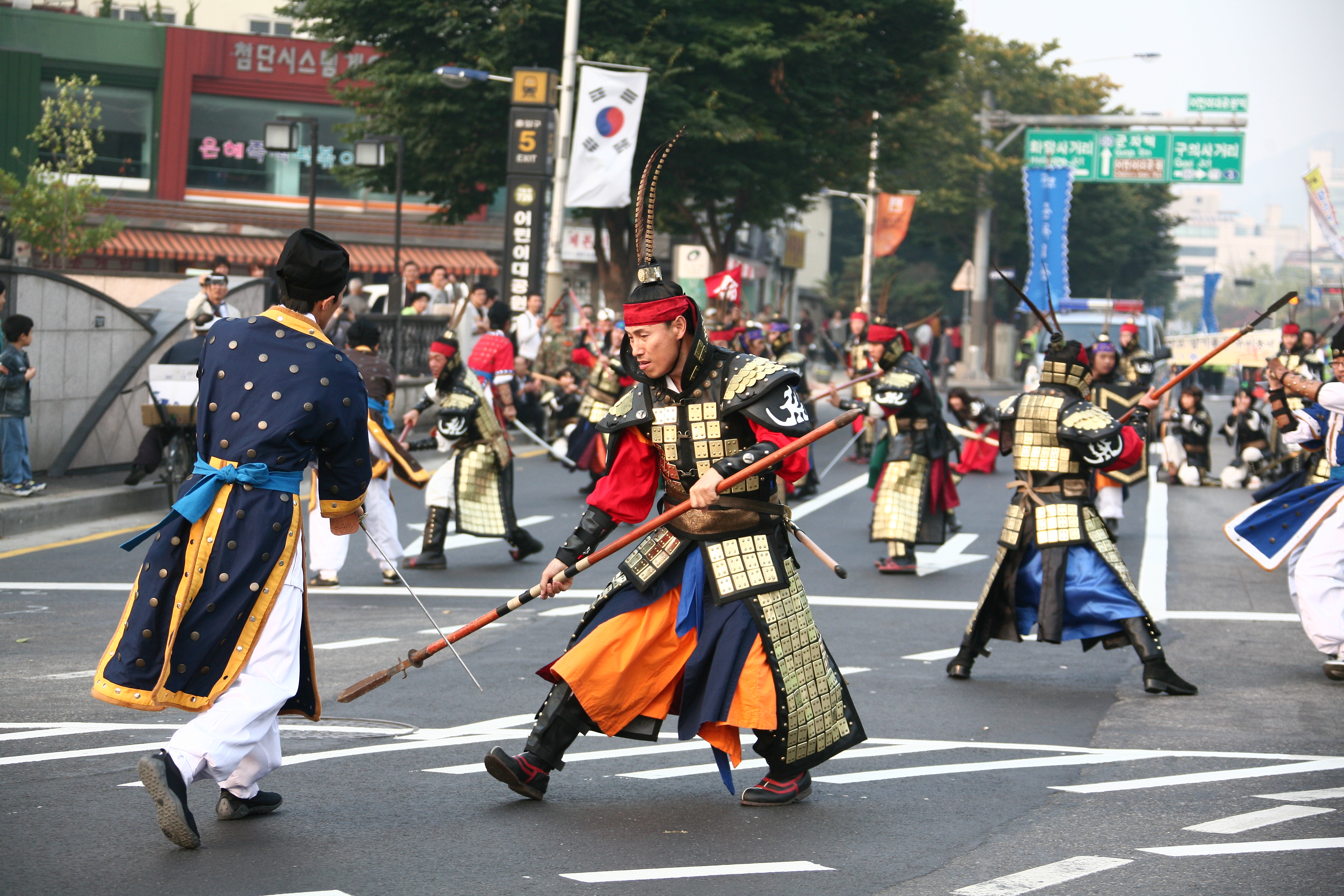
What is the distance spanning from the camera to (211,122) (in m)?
39.5

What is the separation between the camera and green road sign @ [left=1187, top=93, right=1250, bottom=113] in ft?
127

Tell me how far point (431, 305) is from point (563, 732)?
17.9 meters

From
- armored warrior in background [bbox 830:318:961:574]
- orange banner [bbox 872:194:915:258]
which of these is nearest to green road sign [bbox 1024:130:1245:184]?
orange banner [bbox 872:194:915:258]

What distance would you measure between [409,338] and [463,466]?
11.0 metres

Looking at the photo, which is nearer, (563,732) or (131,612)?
(131,612)

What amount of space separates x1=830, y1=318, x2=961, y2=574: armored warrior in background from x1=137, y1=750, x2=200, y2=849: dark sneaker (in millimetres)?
7559

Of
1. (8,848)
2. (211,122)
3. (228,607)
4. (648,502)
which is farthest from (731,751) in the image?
(211,122)

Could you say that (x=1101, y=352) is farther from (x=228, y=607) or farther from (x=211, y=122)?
(x=211, y=122)

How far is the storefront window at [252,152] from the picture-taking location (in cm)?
3934

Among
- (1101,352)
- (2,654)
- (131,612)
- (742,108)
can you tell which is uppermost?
(742,108)

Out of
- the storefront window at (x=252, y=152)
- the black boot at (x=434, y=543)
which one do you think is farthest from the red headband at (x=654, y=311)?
the storefront window at (x=252, y=152)

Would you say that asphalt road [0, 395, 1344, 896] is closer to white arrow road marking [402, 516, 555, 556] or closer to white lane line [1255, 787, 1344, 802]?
white lane line [1255, 787, 1344, 802]

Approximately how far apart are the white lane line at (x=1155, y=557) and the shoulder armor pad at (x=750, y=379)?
4372 millimetres

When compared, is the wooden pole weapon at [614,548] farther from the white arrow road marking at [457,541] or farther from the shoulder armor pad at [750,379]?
the white arrow road marking at [457,541]
